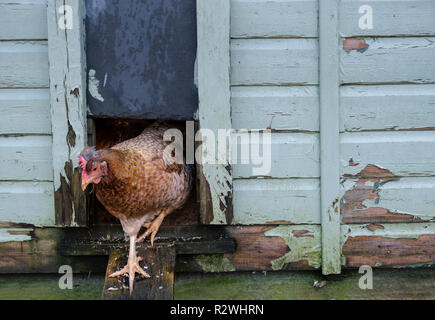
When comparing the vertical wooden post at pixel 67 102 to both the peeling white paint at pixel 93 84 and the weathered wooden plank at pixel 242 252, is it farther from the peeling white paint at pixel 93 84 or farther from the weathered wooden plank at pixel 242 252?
the weathered wooden plank at pixel 242 252

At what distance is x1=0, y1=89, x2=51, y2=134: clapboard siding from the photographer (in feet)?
7.32

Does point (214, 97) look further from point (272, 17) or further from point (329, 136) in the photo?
point (329, 136)

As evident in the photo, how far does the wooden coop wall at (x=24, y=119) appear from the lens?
2189 millimetres

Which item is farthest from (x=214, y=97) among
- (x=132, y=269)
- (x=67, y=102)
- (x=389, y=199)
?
(x=389, y=199)

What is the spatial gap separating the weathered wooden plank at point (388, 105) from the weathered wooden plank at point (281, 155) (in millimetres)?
219

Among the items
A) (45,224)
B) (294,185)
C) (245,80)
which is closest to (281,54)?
(245,80)

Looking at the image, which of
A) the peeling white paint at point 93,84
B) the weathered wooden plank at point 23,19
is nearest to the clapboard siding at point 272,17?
the peeling white paint at point 93,84

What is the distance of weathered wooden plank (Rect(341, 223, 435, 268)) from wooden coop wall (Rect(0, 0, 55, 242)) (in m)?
1.60

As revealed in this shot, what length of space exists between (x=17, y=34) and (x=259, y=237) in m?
1.63

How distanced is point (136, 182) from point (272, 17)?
1.06m

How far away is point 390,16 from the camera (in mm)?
2191

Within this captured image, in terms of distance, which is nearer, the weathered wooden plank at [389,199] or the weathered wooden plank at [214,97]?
the weathered wooden plank at [214,97]

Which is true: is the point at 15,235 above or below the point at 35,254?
above

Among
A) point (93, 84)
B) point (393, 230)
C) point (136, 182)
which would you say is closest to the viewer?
point (136, 182)
